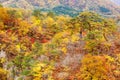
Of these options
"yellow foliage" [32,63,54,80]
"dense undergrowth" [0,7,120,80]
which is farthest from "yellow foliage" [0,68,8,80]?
"yellow foliage" [32,63,54,80]

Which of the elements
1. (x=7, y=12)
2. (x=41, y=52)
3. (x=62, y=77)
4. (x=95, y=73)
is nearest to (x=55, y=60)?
(x=41, y=52)

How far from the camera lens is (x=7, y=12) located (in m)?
77.9

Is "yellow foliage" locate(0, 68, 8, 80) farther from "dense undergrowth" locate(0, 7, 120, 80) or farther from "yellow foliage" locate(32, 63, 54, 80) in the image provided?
"yellow foliage" locate(32, 63, 54, 80)

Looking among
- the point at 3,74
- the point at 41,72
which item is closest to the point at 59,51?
the point at 41,72

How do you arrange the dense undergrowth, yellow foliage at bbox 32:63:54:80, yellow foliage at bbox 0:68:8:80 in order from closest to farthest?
the dense undergrowth → yellow foliage at bbox 32:63:54:80 → yellow foliage at bbox 0:68:8:80

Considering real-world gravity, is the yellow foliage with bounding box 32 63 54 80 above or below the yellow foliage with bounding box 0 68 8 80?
above

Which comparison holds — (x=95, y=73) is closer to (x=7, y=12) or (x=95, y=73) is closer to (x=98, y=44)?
(x=98, y=44)

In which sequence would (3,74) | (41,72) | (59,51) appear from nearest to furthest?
(41,72), (3,74), (59,51)

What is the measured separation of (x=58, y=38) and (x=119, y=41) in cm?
1399

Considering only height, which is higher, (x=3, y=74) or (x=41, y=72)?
(x=41, y=72)

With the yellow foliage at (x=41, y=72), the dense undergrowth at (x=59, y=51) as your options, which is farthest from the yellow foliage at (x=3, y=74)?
the yellow foliage at (x=41, y=72)

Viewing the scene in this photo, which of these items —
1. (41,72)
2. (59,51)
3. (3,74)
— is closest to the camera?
(41,72)

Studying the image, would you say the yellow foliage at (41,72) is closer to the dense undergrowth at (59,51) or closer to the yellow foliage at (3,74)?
the dense undergrowth at (59,51)

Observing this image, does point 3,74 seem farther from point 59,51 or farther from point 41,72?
point 59,51
